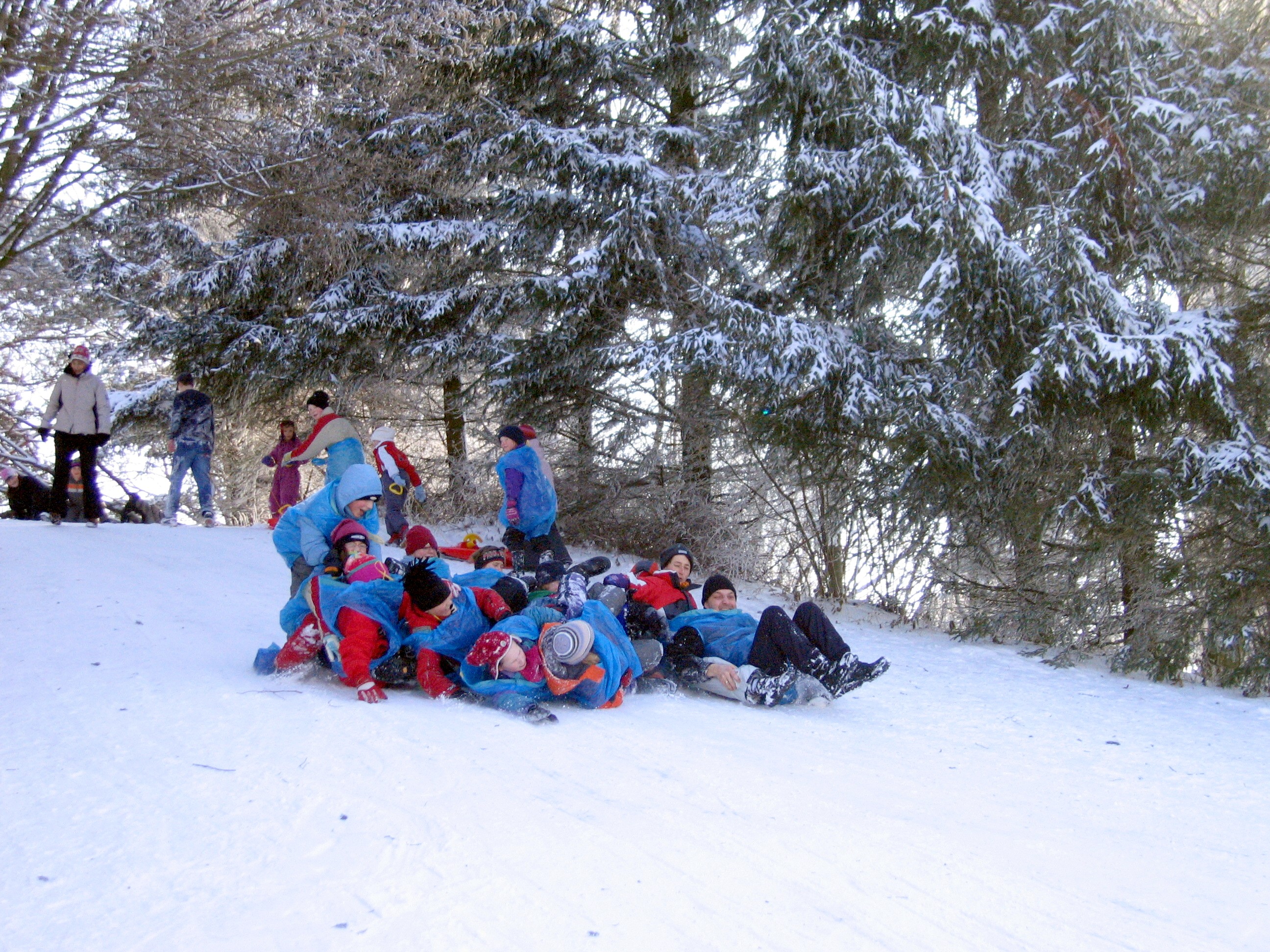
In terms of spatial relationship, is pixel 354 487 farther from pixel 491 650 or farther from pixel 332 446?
pixel 332 446

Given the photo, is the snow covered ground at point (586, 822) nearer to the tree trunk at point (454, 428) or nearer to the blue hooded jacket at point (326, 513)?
the blue hooded jacket at point (326, 513)

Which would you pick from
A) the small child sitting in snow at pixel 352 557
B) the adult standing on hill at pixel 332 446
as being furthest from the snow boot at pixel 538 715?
the adult standing on hill at pixel 332 446

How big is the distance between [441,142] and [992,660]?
8.73 meters

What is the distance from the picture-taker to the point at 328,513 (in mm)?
4602

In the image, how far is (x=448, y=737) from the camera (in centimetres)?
343

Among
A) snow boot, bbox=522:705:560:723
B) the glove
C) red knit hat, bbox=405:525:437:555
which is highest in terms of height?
red knit hat, bbox=405:525:437:555

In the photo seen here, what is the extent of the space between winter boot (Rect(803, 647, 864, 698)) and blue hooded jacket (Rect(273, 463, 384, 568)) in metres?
2.45

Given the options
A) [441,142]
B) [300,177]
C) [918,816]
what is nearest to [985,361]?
[918,816]

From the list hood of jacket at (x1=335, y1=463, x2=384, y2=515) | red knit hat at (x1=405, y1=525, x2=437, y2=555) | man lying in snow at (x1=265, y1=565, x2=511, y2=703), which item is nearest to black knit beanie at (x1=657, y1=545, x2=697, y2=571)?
man lying in snow at (x1=265, y1=565, x2=511, y2=703)

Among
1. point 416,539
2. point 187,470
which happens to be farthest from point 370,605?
point 187,470

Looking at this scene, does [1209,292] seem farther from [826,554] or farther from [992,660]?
[826,554]

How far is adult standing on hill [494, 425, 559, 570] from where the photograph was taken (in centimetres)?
638

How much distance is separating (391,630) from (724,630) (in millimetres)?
1921

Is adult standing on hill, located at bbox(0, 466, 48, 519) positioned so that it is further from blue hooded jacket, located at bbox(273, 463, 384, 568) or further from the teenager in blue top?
blue hooded jacket, located at bbox(273, 463, 384, 568)
